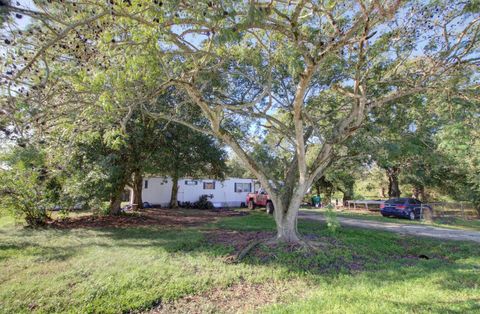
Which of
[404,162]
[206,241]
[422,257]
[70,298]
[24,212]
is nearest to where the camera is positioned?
[70,298]

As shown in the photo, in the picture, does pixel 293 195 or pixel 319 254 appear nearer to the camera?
pixel 319 254

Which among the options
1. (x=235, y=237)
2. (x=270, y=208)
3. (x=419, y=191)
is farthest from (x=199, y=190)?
(x=419, y=191)

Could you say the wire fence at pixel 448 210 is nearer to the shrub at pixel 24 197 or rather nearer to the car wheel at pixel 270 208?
the car wheel at pixel 270 208

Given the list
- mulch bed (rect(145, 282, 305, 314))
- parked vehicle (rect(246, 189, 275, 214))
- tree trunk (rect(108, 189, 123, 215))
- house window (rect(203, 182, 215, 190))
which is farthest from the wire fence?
tree trunk (rect(108, 189, 123, 215))

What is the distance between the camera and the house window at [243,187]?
2477 cm

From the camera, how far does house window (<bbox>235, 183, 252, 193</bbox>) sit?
24.8 m

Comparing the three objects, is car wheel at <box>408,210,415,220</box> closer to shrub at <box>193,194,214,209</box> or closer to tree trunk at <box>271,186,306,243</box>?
tree trunk at <box>271,186,306,243</box>

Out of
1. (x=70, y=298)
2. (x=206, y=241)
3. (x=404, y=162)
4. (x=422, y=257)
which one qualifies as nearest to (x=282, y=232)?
(x=206, y=241)

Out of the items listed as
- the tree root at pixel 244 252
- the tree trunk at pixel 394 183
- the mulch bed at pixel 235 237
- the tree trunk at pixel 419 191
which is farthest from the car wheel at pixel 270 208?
the tree trunk at pixel 419 191

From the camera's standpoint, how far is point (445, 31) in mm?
6402

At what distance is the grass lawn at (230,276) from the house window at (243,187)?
617 inches

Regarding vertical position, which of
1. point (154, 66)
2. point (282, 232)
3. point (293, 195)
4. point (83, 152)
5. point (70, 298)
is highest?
point (154, 66)

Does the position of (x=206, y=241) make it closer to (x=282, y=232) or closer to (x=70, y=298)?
(x=282, y=232)

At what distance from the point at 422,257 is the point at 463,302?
3.64m
